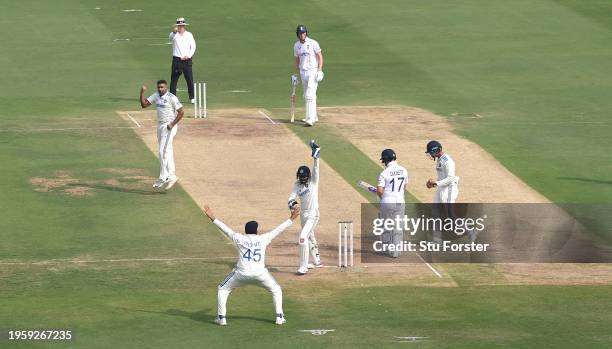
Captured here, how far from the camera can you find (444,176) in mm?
27609

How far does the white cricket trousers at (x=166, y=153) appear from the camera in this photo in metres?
31.5

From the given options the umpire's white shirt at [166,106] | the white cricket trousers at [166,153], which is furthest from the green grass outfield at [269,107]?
the umpire's white shirt at [166,106]

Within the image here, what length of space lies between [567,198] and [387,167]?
6004mm

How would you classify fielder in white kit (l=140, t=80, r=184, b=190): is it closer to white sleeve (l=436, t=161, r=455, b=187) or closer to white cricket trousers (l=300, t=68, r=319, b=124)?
white cricket trousers (l=300, t=68, r=319, b=124)

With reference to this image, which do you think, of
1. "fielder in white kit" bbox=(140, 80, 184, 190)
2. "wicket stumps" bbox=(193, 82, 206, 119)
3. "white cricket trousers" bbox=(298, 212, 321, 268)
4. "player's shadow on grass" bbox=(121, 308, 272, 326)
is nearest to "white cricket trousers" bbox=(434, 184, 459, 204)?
"white cricket trousers" bbox=(298, 212, 321, 268)

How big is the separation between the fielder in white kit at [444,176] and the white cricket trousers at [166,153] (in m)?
6.42

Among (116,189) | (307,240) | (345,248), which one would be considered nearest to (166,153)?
(116,189)

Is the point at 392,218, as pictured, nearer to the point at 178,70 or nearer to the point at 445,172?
the point at 445,172

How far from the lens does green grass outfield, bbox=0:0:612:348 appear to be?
76.9 ft

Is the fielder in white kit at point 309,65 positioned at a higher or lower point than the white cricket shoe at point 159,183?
higher

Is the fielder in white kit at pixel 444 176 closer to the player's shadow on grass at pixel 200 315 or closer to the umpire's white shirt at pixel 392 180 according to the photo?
the umpire's white shirt at pixel 392 180

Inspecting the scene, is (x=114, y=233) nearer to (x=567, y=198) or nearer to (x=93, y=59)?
(x=567, y=198)

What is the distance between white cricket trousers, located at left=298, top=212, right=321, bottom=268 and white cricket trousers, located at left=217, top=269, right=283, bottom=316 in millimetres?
2713

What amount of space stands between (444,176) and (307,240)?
127 inches
